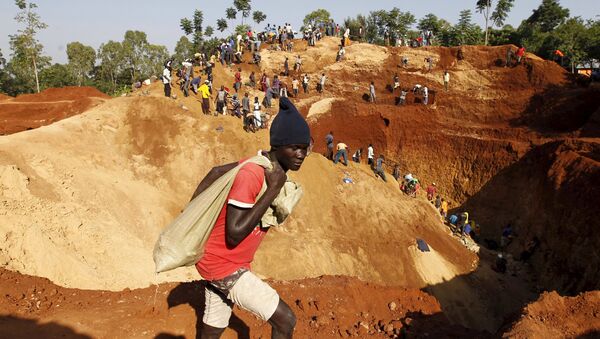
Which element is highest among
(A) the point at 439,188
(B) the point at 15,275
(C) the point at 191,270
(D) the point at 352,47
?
(D) the point at 352,47

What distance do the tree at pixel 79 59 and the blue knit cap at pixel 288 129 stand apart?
56259mm

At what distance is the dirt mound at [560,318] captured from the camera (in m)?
4.00

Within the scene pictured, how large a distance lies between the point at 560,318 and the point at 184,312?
4.21 m

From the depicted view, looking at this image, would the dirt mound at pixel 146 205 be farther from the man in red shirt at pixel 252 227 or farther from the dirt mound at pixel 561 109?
the dirt mound at pixel 561 109

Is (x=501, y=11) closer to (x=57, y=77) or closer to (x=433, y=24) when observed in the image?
(x=433, y=24)

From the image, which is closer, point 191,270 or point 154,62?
point 191,270

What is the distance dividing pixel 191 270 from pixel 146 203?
8.82ft

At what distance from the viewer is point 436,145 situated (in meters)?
21.9

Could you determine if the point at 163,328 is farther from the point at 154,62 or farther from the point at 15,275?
the point at 154,62

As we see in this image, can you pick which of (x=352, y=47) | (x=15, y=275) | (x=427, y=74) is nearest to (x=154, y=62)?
(x=352, y=47)

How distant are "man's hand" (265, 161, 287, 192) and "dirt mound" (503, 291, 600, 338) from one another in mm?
3026

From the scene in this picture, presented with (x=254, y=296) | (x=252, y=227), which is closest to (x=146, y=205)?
(x=254, y=296)

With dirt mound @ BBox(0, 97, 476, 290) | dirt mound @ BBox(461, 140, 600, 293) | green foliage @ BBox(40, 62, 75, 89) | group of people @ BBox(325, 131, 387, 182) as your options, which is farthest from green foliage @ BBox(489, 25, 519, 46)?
green foliage @ BBox(40, 62, 75, 89)

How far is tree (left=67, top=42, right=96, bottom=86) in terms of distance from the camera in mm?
50031
